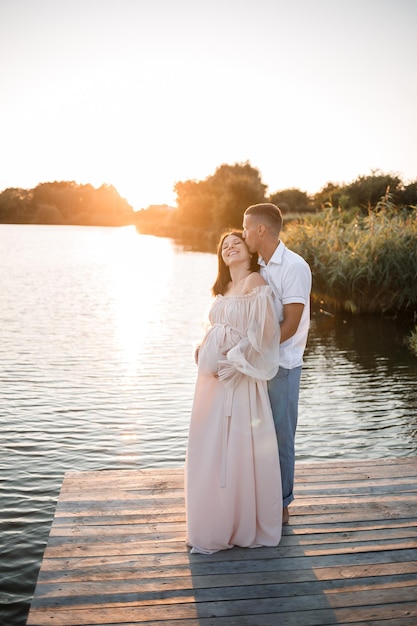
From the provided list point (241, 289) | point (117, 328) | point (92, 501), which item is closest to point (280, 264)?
point (241, 289)

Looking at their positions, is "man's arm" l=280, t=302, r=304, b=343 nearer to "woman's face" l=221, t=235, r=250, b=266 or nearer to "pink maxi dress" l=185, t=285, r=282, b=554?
"pink maxi dress" l=185, t=285, r=282, b=554

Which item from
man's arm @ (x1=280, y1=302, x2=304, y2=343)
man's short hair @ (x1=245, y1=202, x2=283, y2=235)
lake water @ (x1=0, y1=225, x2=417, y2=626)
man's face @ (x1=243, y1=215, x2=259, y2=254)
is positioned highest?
man's short hair @ (x1=245, y1=202, x2=283, y2=235)

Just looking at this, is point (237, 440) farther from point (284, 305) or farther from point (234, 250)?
point (234, 250)

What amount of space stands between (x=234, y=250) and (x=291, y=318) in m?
0.57

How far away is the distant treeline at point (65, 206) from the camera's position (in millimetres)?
118062

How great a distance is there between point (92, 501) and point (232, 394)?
147cm

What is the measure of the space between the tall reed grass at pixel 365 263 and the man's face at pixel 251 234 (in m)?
12.4

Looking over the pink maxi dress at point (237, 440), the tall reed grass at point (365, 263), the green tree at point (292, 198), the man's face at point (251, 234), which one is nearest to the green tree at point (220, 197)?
→ the green tree at point (292, 198)

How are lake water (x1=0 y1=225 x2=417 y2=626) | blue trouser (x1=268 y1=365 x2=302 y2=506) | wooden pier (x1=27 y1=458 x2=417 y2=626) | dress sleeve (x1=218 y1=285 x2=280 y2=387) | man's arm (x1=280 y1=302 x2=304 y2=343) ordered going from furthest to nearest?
lake water (x1=0 y1=225 x2=417 y2=626) → blue trouser (x1=268 y1=365 x2=302 y2=506) → man's arm (x1=280 y1=302 x2=304 y2=343) → dress sleeve (x1=218 y1=285 x2=280 y2=387) → wooden pier (x1=27 y1=458 x2=417 y2=626)

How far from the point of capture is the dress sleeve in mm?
3801

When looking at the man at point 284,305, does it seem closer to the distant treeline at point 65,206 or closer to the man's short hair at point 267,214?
the man's short hair at point 267,214

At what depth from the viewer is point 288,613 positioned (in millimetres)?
3207

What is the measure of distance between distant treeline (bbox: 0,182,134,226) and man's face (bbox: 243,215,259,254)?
4575 inches

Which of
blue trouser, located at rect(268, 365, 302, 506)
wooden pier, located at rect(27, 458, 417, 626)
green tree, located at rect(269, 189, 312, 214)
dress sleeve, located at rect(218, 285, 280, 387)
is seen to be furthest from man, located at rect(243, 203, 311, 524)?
green tree, located at rect(269, 189, 312, 214)
